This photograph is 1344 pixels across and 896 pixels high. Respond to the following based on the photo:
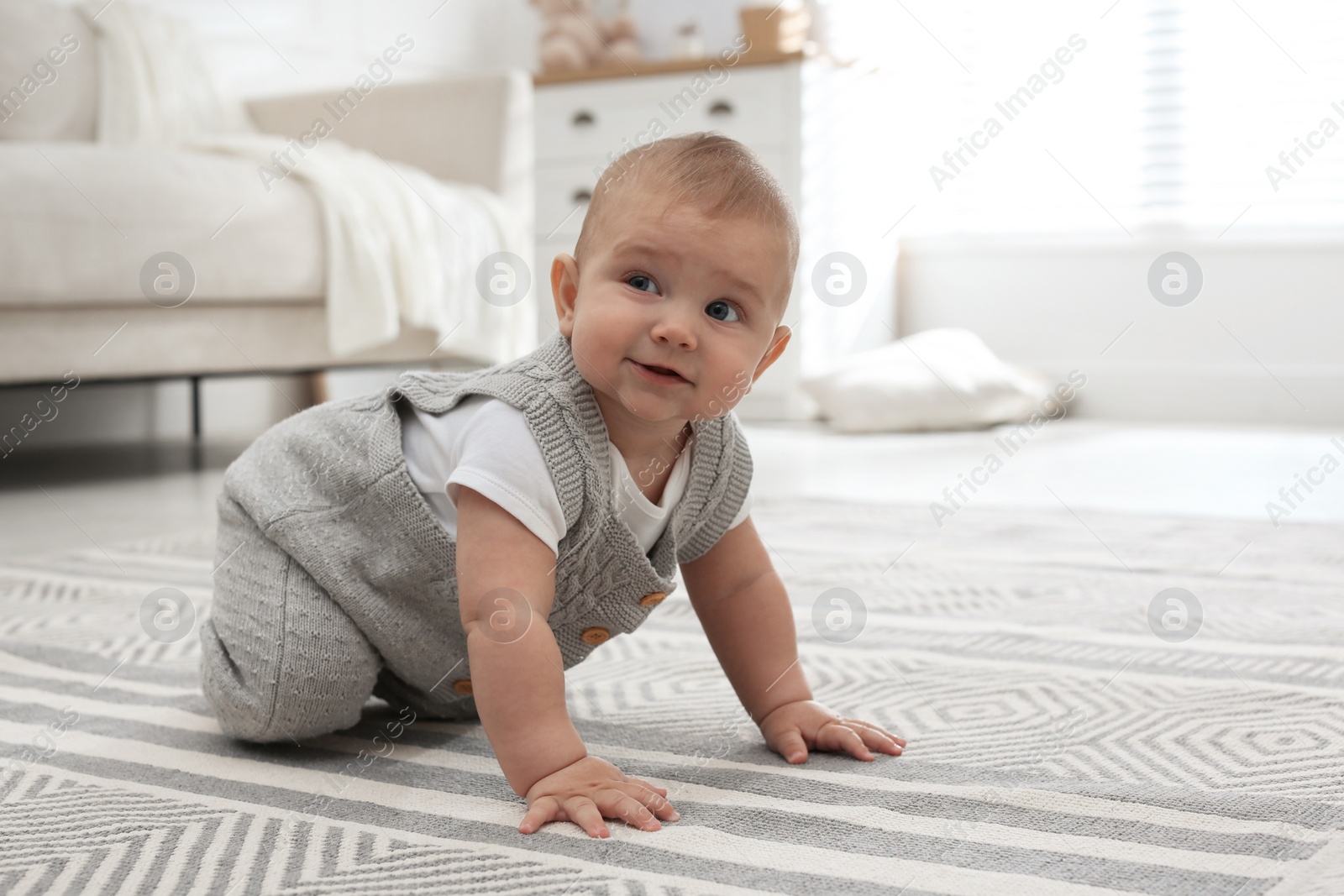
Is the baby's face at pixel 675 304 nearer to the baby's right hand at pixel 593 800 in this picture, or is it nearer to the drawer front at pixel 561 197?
the baby's right hand at pixel 593 800

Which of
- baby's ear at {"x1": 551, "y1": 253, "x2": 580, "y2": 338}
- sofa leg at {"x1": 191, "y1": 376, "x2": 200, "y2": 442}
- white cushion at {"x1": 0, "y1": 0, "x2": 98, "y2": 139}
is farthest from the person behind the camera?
sofa leg at {"x1": 191, "y1": 376, "x2": 200, "y2": 442}

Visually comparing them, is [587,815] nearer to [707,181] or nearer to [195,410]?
[707,181]

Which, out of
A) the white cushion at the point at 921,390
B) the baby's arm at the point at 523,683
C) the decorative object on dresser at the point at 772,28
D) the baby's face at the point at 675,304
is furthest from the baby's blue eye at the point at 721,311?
the decorative object on dresser at the point at 772,28

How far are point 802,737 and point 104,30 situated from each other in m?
2.34

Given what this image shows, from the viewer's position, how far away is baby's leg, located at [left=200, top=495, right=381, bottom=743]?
0.73m

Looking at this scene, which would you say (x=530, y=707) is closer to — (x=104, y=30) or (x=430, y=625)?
(x=430, y=625)

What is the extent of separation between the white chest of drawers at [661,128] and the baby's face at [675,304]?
2.31 m

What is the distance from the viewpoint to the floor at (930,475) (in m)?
1.70

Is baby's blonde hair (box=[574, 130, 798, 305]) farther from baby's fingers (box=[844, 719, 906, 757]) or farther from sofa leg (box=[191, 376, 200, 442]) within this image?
sofa leg (box=[191, 376, 200, 442])

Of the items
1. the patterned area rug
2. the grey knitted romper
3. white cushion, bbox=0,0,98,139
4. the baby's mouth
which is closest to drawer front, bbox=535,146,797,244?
white cushion, bbox=0,0,98,139

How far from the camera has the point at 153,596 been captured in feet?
3.87

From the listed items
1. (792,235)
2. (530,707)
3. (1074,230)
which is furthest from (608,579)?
(1074,230)

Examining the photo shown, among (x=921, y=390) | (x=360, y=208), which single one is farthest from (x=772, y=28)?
(x=360, y=208)

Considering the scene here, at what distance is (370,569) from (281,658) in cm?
7
